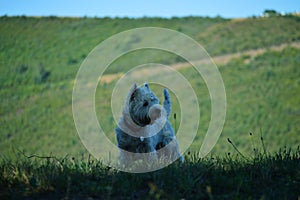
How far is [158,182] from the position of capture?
230 inches

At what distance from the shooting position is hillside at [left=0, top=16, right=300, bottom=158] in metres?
44.5

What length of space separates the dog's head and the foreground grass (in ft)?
4.42

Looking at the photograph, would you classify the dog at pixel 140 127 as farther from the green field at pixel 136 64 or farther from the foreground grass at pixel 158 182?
the green field at pixel 136 64

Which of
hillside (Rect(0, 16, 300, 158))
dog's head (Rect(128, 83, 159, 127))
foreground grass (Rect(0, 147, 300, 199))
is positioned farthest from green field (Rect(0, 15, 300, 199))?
foreground grass (Rect(0, 147, 300, 199))

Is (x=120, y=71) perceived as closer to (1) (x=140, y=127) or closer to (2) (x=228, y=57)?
(2) (x=228, y=57)

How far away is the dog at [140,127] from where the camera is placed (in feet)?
25.3

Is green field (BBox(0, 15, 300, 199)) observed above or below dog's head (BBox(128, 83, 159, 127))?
above

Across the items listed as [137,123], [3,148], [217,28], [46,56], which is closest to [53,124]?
[3,148]

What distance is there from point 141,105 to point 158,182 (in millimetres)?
2186

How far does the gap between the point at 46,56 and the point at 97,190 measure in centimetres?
6264

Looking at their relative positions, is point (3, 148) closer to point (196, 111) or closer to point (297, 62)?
point (196, 111)

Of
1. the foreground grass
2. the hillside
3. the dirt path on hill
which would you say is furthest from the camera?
the dirt path on hill

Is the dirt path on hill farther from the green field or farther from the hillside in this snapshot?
the hillside

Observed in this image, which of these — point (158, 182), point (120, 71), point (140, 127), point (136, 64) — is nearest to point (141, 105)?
point (140, 127)
